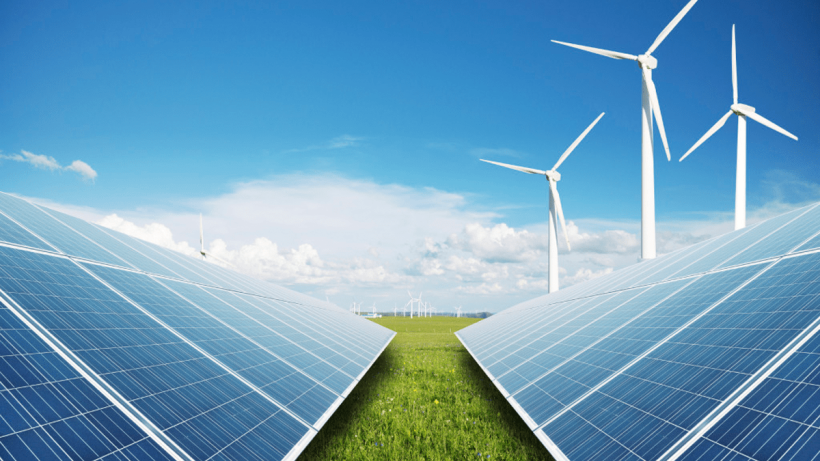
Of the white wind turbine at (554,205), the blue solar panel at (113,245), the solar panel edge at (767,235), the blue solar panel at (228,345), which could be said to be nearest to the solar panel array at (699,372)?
the solar panel edge at (767,235)

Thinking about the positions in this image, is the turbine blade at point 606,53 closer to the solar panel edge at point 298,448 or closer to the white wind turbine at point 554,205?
the white wind turbine at point 554,205

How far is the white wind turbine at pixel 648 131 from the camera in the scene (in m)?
29.2

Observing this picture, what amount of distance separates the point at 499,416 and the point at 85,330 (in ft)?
31.1

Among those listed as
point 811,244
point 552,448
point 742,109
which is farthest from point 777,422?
point 742,109

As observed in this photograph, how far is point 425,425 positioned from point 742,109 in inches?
1342

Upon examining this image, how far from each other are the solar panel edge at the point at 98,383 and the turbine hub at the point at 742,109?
39.1m

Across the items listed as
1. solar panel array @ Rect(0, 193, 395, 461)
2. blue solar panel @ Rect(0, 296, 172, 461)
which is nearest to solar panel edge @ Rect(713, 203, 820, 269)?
solar panel array @ Rect(0, 193, 395, 461)

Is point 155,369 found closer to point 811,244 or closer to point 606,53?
point 811,244

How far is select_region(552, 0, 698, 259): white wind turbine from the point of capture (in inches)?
1148

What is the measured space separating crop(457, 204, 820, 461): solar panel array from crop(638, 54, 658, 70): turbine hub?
24.2 metres

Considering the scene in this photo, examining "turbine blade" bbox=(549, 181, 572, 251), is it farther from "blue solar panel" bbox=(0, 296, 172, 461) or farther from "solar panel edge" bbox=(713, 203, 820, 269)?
"blue solar panel" bbox=(0, 296, 172, 461)

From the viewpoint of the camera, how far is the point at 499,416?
1195 cm

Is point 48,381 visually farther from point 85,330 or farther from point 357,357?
point 357,357

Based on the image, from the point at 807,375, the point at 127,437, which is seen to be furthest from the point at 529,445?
the point at 127,437
